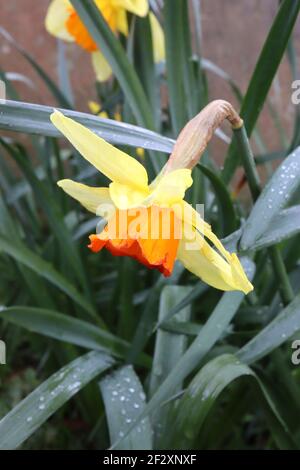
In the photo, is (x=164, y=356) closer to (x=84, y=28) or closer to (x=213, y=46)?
(x=84, y=28)

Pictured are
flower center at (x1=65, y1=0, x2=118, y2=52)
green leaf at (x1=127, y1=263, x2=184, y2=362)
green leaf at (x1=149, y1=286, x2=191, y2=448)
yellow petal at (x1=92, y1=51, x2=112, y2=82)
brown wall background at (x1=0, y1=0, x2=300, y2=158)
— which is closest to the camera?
green leaf at (x1=149, y1=286, x2=191, y2=448)

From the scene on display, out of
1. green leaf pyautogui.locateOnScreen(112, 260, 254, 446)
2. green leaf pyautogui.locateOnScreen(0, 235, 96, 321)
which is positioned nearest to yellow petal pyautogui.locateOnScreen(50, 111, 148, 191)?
green leaf pyautogui.locateOnScreen(112, 260, 254, 446)

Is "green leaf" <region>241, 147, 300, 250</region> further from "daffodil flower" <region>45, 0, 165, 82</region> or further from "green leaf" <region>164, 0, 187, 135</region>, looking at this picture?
"daffodil flower" <region>45, 0, 165, 82</region>

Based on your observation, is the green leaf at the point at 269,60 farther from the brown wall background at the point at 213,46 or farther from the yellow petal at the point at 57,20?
the brown wall background at the point at 213,46

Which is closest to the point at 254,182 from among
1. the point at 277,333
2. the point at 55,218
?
the point at 277,333

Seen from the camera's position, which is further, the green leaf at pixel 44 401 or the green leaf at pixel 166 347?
the green leaf at pixel 166 347

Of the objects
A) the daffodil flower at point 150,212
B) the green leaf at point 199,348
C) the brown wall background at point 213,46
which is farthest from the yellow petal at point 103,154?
the brown wall background at point 213,46
